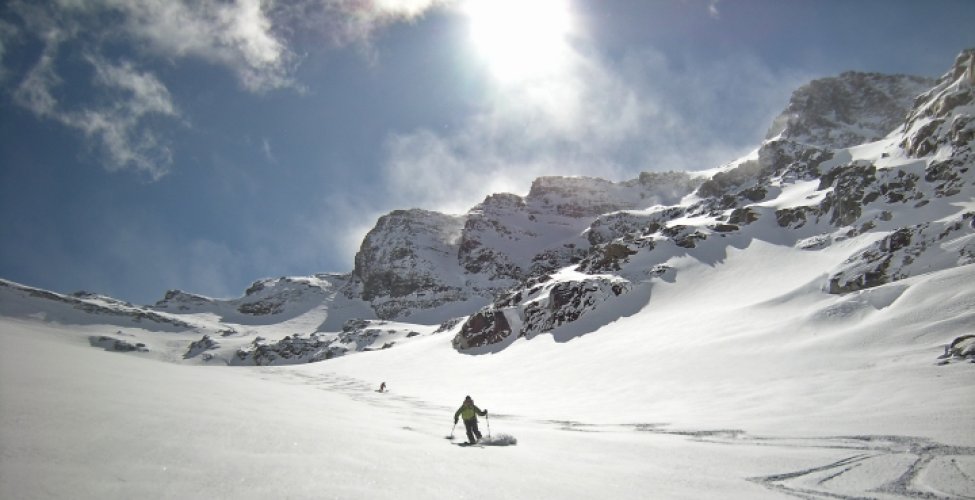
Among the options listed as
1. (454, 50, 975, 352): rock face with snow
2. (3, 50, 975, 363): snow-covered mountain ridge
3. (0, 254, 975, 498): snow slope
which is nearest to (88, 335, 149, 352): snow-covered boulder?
(3, 50, 975, 363): snow-covered mountain ridge

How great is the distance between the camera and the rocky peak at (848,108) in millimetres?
157125

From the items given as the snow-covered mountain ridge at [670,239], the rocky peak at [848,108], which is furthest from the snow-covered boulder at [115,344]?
the rocky peak at [848,108]

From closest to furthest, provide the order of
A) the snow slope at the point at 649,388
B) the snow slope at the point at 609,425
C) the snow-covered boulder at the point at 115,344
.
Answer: the snow slope at the point at 609,425 < the snow slope at the point at 649,388 < the snow-covered boulder at the point at 115,344

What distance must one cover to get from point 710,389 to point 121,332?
146549mm

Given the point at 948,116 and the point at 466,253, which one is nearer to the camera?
the point at 948,116

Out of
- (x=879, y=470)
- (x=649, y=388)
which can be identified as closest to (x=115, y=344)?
(x=649, y=388)

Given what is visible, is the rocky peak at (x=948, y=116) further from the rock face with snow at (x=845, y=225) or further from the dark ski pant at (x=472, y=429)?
the dark ski pant at (x=472, y=429)

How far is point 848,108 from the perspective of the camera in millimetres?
169250

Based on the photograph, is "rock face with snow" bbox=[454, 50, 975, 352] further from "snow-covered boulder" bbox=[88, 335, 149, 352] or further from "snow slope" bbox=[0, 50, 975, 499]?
"snow-covered boulder" bbox=[88, 335, 149, 352]

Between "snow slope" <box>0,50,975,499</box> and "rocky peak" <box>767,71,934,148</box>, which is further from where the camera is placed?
"rocky peak" <box>767,71,934,148</box>

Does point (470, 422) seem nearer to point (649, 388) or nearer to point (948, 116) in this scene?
point (649, 388)

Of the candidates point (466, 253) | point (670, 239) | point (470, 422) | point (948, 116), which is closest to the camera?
point (470, 422)

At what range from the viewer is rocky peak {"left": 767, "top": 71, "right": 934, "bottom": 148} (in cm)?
15712

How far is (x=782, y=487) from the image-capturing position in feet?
24.6
